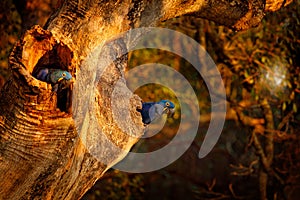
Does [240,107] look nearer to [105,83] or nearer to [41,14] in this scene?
[41,14]

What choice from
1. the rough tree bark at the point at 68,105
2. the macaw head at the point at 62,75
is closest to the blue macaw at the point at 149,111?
the rough tree bark at the point at 68,105

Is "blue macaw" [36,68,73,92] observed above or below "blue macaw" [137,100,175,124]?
below

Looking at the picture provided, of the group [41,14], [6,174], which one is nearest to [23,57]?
[6,174]

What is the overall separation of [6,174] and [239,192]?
235 inches

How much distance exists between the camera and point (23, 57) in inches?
76.2

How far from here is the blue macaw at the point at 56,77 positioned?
193 centimetres

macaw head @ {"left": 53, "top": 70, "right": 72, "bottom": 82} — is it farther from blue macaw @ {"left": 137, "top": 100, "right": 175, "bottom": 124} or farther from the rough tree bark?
blue macaw @ {"left": 137, "top": 100, "right": 175, "bottom": 124}

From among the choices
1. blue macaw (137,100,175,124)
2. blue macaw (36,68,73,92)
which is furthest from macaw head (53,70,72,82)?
blue macaw (137,100,175,124)

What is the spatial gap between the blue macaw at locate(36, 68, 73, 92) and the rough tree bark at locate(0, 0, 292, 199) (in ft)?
0.10

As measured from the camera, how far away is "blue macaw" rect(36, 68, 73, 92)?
1.93 m

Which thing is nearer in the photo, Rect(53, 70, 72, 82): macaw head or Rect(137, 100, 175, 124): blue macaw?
Rect(53, 70, 72, 82): macaw head

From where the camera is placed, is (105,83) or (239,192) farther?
(239,192)

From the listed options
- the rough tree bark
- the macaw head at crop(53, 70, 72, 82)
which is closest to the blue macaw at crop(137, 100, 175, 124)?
the rough tree bark

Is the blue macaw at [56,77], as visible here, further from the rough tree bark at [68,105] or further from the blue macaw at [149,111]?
the blue macaw at [149,111]
